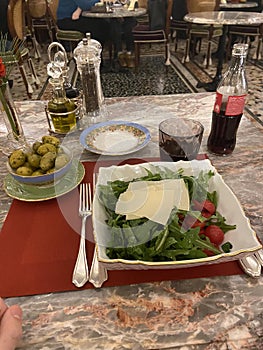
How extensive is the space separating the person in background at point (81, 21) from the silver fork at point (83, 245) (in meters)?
3.65

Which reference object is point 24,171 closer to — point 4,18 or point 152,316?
point 152,316

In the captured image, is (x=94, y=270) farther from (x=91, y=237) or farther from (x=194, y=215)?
(x=194, y=215)

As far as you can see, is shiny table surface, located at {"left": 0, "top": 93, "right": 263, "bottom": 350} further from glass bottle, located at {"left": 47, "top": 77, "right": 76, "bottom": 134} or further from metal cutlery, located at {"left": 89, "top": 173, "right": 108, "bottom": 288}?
glass bottle, located at {"left": 47, "top": 77, "right": 76, "bottom": 134}

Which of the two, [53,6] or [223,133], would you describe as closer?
[223,133]

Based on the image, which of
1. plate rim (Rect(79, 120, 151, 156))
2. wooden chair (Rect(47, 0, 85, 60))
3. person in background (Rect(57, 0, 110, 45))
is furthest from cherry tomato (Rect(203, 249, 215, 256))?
person in background (Rect(57, 0, 110, 45))

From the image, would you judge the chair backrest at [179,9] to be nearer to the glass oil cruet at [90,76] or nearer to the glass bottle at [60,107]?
the glass oil cruet at [90,76]

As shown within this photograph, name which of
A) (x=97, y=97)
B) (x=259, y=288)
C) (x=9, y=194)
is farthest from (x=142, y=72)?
(x=259, y=288)

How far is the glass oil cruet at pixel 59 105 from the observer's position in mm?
1013

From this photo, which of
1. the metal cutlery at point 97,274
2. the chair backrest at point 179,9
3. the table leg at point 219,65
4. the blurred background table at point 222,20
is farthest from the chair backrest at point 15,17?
the metal cutlery at point 97,274

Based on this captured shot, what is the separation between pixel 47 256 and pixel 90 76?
71cm

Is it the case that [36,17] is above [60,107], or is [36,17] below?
below

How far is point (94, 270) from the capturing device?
58 centimetres

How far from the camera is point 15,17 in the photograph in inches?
110

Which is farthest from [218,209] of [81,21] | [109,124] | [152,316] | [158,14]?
[81,21]
